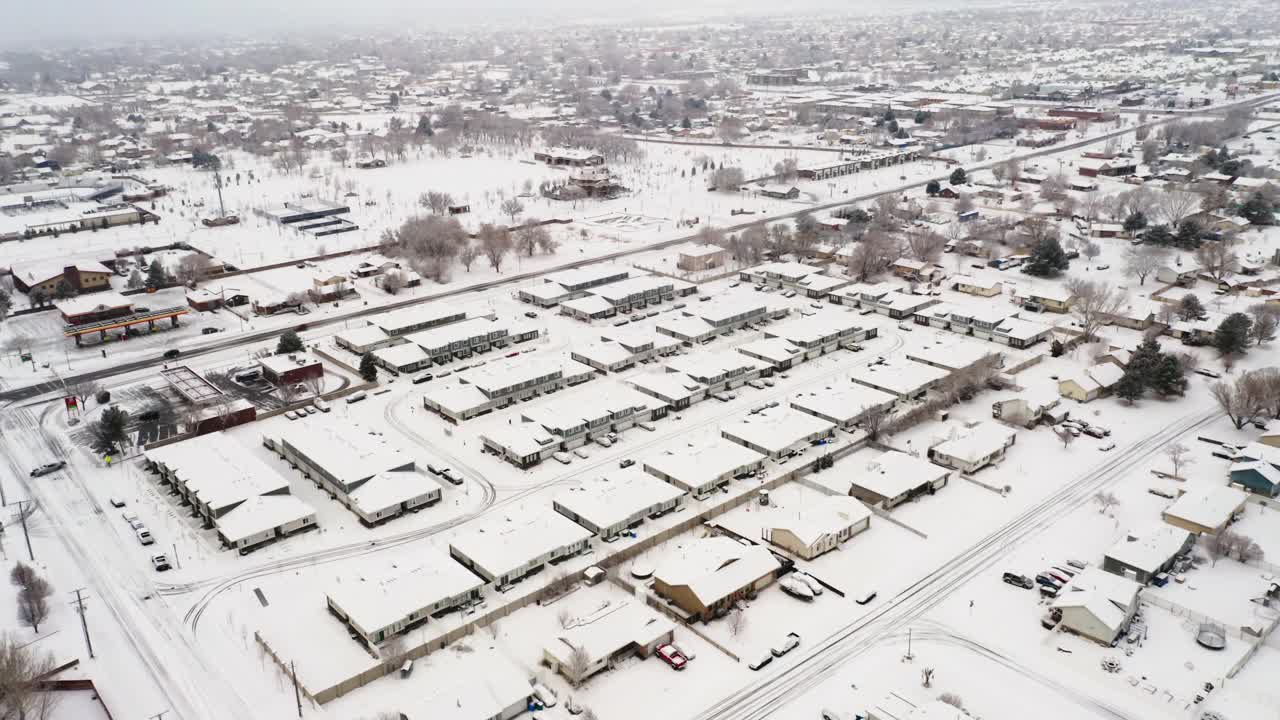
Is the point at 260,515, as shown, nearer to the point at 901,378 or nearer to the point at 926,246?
the point at 901,378

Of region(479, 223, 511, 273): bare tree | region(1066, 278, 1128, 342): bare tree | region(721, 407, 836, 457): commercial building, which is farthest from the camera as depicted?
region(479, 223, 511, 273): bare tree

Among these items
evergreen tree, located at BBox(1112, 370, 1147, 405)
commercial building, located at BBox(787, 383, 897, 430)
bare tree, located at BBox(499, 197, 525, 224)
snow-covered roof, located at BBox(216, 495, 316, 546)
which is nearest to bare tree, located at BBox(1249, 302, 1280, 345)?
evergreen tree, located at BBox(1112, 370, 1147, 405)

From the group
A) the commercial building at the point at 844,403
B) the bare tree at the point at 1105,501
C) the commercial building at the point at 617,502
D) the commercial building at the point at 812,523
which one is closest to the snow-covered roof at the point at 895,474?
the commercial building at the point at 812,523

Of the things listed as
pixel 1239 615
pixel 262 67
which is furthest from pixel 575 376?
pixel 262 67

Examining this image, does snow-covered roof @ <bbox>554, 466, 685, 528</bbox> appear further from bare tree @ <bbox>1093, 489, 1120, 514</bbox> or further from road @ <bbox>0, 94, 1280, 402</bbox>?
road @ <bbox>0, 94, 1280, 402</bbox>

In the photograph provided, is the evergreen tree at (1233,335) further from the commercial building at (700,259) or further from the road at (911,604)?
the commercial building at (700,259)

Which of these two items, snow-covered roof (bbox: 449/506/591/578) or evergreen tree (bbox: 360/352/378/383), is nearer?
snow-covered roof (bbox: 449/506/591/578)

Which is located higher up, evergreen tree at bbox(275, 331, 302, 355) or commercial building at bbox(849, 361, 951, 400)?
evergreen tree at bbox(275, 331, 302, 355)

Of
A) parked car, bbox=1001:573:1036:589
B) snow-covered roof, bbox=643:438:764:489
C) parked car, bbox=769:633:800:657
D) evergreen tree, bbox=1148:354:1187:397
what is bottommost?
parked car, bbox=769:633:800:657
